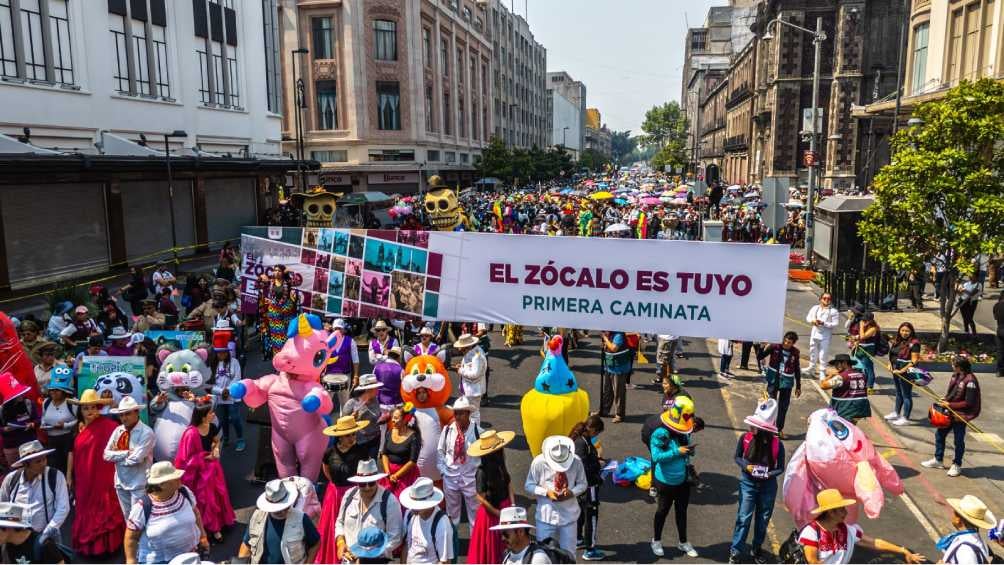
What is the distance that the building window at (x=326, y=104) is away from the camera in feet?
172

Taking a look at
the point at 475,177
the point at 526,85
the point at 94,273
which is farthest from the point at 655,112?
the point at 94,273

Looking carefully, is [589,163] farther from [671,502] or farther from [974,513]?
[974,513]

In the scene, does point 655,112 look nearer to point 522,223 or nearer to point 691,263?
point 522,223

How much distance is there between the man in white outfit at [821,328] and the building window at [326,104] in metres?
45.6

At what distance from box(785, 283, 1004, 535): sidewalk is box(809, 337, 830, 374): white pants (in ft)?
1.06

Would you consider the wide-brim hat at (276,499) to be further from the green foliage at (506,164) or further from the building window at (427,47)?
the green foliage at (506,164)

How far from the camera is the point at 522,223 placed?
112 feet

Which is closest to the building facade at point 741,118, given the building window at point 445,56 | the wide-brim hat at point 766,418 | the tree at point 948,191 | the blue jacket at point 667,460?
the building window at point 445,56

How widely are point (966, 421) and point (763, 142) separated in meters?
53.8

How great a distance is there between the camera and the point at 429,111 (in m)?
58.7

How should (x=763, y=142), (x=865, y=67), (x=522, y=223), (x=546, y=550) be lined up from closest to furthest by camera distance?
(x=546, y=550) < (x=522, y=223) < (x=865, y=67) < (x=763, y=142)

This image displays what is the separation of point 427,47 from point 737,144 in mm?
Result: 32649

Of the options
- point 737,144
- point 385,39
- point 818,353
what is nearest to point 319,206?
point 818,353

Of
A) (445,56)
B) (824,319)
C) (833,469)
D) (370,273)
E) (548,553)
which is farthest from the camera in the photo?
(445,56)
